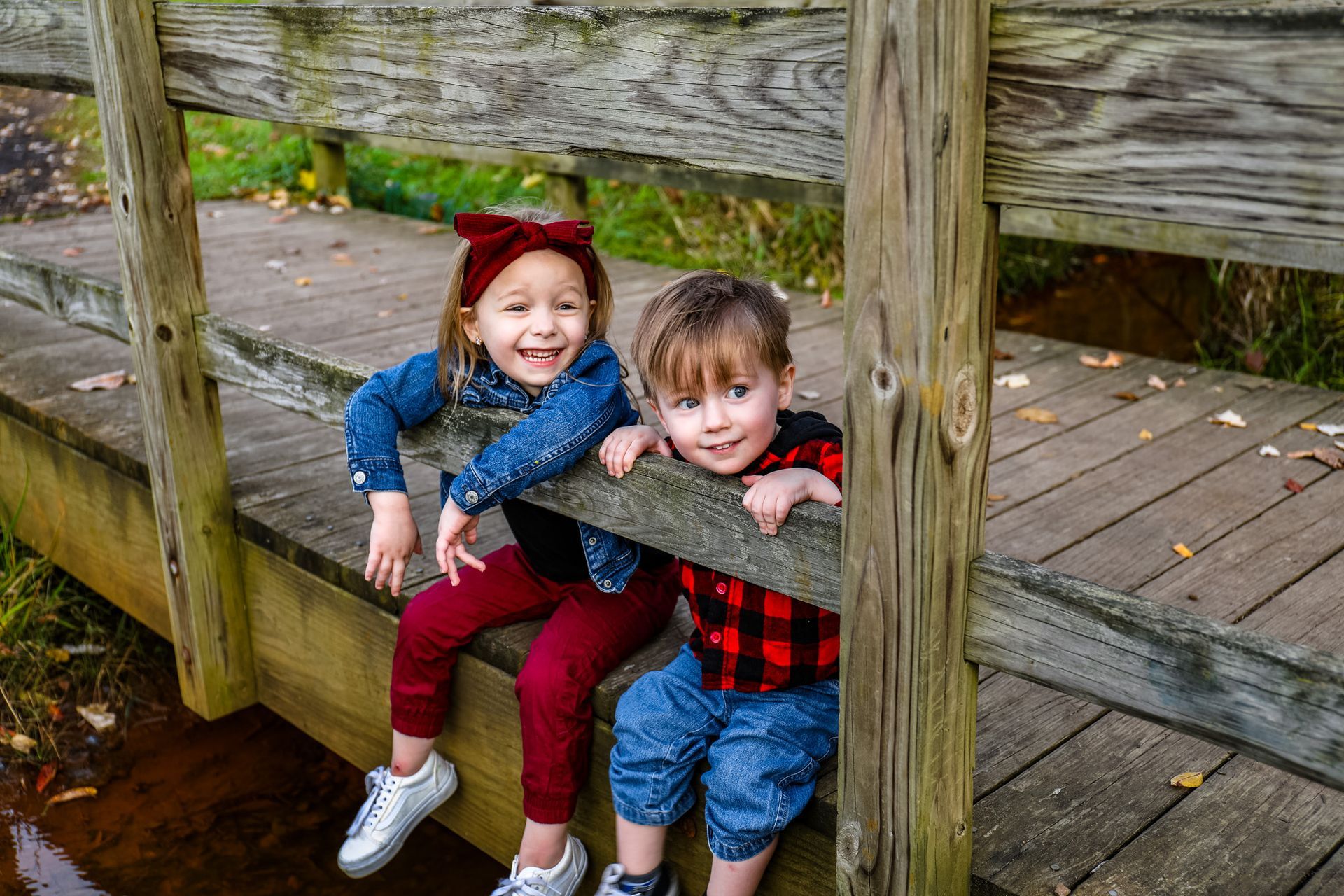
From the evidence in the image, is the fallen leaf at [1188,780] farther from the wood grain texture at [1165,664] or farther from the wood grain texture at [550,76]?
the wood grain texture at [550,76]

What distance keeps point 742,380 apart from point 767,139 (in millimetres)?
493

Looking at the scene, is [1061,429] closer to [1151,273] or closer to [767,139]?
[767,139]

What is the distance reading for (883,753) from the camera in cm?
179

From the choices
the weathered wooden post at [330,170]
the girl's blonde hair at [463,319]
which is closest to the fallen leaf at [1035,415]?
the girl's blonde hair at [463,319]

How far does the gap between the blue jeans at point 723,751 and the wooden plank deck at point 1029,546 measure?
0.09 m

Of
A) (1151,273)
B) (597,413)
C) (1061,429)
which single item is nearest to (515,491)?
(597,413)

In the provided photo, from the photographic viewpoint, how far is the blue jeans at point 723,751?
2070mm

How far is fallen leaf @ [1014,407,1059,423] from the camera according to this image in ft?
13.1

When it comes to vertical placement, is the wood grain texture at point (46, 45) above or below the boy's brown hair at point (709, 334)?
above

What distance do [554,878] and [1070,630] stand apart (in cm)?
130

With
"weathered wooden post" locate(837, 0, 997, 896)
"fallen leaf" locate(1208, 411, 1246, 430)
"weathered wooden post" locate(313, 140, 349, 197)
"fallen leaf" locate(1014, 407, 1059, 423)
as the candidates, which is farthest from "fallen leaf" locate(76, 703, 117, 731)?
"weathered wooden post" locate(313, 140, 349, 197)

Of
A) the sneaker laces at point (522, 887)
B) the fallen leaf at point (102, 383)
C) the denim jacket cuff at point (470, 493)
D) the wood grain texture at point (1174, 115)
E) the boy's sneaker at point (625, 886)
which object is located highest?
the wood grain texture at point (1174, 115)

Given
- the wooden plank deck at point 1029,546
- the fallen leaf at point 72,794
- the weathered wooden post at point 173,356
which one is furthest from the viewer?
the fallen leaf at point 72,794

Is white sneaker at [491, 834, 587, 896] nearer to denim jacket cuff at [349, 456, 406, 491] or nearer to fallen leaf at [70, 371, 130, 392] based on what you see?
denim jacket cuff at [349, 456, 406, 491]
